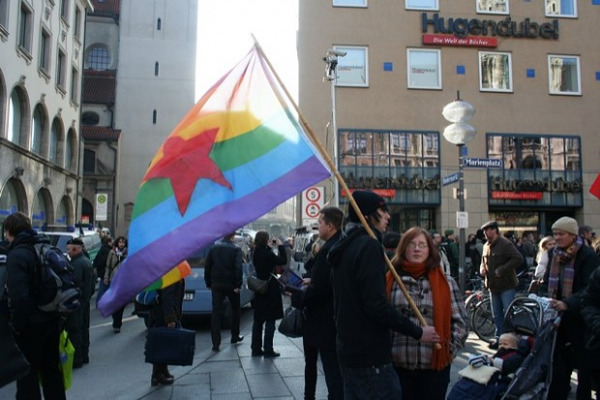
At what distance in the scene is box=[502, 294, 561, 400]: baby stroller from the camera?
4082mm

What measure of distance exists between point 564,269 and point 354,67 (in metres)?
23.1

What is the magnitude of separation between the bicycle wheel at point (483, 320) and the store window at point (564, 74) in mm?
22792

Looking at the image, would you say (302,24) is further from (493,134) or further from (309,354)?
(309,354)

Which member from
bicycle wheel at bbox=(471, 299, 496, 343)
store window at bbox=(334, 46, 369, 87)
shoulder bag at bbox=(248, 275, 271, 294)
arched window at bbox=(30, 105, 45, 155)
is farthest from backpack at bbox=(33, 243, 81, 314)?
arched window at bbox=(30, 105, 45, 155)

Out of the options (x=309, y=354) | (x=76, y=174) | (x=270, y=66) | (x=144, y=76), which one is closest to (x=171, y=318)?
(x=309, y=354)

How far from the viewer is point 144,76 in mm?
50438

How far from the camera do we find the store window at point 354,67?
89.2 feet

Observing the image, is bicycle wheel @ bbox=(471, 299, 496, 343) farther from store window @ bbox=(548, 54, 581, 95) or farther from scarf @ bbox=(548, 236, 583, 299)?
store window @ bbox=(548, 54, 581, 95)

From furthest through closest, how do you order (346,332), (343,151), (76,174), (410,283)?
1. (76,174)
2. (343,151)
3. (410,283)
4. (346,332)

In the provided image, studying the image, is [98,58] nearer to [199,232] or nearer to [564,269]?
[199,232]

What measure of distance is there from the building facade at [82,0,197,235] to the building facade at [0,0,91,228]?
41.6 feet

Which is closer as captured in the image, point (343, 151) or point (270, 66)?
point (270, 66)

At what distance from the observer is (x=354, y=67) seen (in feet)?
89.7

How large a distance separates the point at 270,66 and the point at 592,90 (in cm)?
2946
